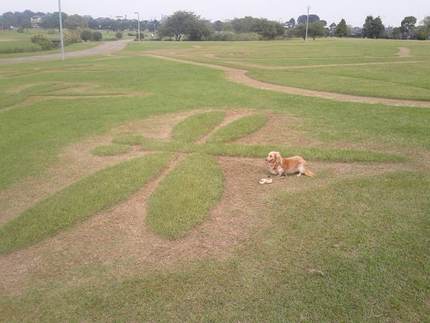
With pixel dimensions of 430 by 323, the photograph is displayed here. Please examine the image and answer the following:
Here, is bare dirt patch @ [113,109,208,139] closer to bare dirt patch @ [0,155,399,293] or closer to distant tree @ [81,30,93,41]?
bare dirt patch @ [0,155,399,293]

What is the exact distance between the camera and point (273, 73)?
22.3 m

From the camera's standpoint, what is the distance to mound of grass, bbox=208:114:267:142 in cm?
1009

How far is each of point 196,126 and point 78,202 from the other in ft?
16.9

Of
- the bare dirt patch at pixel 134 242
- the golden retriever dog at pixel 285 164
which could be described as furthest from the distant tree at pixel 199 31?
the bare dirt patch at pixel 134 242

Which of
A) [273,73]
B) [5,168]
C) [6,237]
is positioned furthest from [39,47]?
[6,237]

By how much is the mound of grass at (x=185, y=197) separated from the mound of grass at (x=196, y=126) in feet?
6.49

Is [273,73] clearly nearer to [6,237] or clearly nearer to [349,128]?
[349,128]

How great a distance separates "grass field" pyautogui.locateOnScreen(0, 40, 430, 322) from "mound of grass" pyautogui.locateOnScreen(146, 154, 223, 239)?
0.03 m

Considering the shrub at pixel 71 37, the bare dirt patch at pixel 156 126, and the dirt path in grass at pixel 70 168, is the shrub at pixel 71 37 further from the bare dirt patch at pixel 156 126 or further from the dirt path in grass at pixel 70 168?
the dirt path in grass at pixel 70 168

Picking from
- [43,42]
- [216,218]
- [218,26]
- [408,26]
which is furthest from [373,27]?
[216,218]

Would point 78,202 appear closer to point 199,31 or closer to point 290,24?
point 199,31

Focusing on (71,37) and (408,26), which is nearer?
(71,37)

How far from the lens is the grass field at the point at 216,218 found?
424cm

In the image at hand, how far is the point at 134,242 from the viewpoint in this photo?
5465 millimetres
